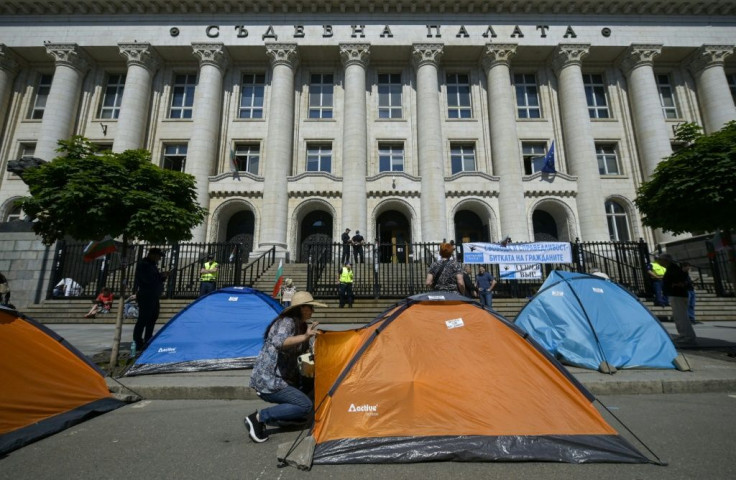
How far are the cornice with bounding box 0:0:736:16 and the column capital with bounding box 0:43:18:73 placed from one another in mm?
2978

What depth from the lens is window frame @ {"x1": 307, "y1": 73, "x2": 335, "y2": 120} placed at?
23.2 m

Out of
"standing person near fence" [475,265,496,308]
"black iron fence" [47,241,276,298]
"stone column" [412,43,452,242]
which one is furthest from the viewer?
"stone column" [412,43,452,242]

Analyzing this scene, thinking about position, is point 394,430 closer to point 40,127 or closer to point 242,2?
point 242,2

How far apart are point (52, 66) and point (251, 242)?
1881 centimetres

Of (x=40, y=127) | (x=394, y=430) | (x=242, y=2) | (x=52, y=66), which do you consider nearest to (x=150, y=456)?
(x=394, y=430)

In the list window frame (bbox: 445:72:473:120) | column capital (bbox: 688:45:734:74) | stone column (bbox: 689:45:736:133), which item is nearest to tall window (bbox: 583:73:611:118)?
stone column (bbox: 689:45:736:133)

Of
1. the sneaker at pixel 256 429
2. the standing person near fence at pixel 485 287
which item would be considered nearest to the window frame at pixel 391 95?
the standing person near fence at pixel 485 287

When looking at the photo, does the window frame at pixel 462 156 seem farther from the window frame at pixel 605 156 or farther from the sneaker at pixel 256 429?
the sneaker at pixel 256 429

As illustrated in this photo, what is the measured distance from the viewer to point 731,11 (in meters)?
23.0

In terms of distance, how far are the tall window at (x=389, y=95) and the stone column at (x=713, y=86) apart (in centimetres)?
1981

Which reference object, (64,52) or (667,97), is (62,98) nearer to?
(64,52)

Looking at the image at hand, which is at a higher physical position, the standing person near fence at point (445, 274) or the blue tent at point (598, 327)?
the standing person near fence at point (445, 274)

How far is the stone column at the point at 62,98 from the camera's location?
20.5 meters

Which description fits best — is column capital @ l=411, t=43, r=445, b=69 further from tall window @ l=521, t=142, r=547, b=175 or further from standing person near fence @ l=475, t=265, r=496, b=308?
standing person near fence @ l=475, t=265, r=496, b=308
